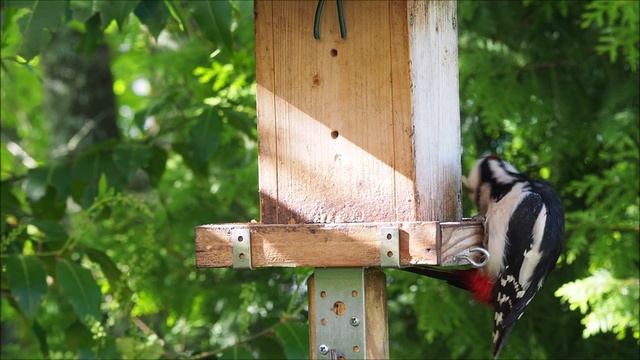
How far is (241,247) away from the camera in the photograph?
264 centimetres

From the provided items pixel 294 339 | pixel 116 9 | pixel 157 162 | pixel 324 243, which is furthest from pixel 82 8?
pixel 324 243

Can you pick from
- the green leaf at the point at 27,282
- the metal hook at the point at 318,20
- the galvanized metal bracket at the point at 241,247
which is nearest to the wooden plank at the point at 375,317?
the galvanized metal bracket at the point at 241,247

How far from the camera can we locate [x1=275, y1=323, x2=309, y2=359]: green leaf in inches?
143

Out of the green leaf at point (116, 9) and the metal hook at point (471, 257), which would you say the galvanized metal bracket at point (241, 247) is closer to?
the metal hook at point (471, 257)

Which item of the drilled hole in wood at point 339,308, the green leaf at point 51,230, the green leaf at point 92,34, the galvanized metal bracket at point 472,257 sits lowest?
the drilled hole in wood at point 339,308

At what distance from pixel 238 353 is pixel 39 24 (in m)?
1.31

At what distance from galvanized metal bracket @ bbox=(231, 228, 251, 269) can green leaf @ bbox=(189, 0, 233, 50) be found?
1064 millimetres

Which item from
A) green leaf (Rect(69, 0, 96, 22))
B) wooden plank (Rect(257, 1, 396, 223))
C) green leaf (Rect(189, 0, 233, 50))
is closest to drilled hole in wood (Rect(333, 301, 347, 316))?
wooden plank (Rect(257, 1, 396, 223))

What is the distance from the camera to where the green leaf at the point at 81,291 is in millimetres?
3635

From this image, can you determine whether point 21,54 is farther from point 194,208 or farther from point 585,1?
point 585,1

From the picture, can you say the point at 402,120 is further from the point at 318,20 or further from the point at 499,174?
the point at 499,174

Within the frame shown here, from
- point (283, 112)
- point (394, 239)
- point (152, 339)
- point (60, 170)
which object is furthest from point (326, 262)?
point (60, 170)

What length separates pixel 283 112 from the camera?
2.92m

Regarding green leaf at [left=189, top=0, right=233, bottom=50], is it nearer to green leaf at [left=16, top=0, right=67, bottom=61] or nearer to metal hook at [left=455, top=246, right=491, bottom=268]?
green leaf at [left=16, top=0, right=67, bottom=61]
